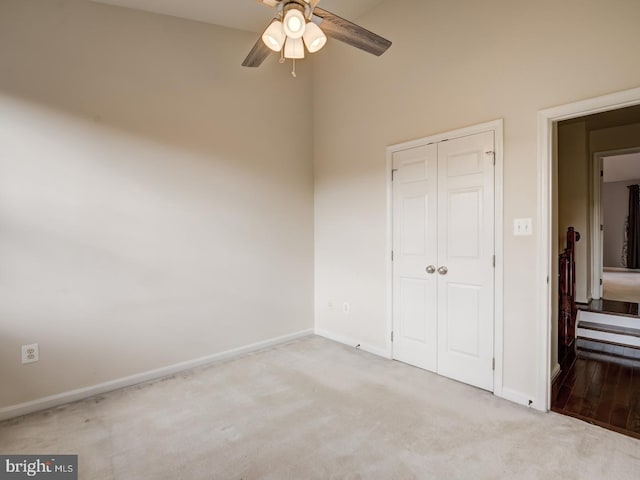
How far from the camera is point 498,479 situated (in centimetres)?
169

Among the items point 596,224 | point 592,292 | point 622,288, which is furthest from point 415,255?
point 622,288

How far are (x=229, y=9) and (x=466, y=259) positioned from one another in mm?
3007

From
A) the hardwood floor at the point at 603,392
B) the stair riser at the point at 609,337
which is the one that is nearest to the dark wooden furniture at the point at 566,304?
the stair riser at the point at 609,337

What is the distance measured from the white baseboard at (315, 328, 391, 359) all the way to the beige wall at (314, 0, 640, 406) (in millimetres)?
50

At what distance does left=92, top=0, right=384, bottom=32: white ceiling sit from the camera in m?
2.78

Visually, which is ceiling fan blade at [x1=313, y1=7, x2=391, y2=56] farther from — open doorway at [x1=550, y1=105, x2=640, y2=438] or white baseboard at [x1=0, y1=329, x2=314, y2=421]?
white baseboard at [x1=0, y1=329, x2=314, y2=421]

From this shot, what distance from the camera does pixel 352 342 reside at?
3689mm

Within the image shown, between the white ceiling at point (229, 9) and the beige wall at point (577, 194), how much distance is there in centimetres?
358

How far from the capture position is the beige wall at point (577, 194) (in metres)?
4.79

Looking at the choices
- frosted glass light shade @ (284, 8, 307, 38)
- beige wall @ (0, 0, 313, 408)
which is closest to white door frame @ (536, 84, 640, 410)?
frosted glass light shade @ (284, 8, 307, 38)

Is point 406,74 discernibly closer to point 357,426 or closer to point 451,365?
point 451,365

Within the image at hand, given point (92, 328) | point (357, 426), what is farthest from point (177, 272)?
point (357, 426)

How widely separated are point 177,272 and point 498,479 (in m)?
2.76

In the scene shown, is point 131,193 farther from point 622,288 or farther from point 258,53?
point 622,288
